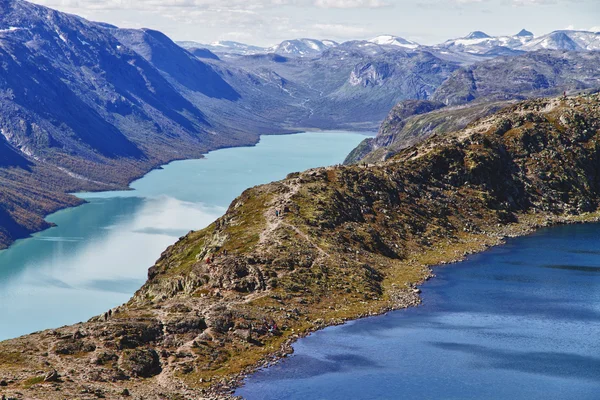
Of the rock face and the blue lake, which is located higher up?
the rock face

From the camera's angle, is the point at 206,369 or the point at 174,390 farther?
the point at 206,369

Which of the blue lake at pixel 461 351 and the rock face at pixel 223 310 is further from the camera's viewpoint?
the blue lake at pixel 461 351

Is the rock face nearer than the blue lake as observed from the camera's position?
Yes

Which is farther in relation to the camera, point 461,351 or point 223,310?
point 223,310

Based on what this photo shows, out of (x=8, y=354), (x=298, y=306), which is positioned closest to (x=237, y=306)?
(x=298, y=306)

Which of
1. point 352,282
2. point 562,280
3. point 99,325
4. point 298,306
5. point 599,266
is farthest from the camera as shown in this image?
point 599,266

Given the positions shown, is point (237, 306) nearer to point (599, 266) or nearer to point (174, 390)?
point (174, 390)

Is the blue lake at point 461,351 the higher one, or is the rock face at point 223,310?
the rock face at point 223,310

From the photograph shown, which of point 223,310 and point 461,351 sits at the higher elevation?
point 223,310
